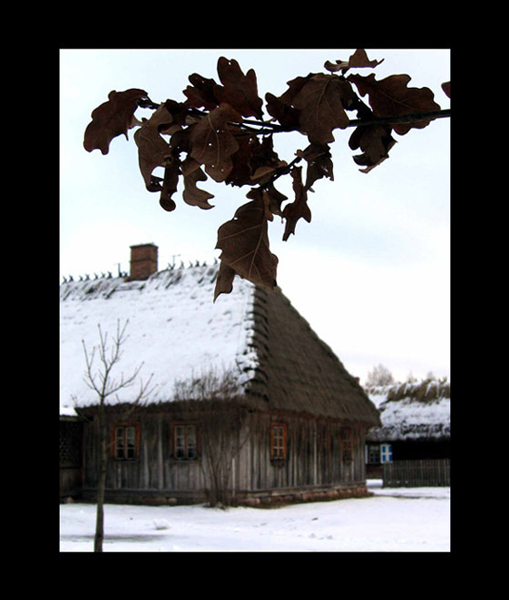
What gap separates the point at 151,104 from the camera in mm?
1399

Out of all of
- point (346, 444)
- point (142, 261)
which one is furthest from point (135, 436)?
point (346, 444)

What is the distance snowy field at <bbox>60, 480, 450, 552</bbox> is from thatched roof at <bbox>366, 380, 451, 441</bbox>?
12.0 metres

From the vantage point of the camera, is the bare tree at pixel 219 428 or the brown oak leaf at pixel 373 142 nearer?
the brown oak leaf at pixel 373 142

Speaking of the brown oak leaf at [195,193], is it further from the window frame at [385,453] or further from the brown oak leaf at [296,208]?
the window frame at [385,453]

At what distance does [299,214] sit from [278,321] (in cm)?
2344

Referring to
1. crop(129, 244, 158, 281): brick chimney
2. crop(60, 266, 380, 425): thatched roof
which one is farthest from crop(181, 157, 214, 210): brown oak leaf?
crop(129, 244, 158, 281): brick chimney

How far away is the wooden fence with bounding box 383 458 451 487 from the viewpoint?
31.1 meters

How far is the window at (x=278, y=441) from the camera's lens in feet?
69.5

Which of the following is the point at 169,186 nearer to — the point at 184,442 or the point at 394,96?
the point at 394,96

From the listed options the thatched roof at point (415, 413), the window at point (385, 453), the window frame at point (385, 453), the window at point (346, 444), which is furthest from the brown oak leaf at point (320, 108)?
the window at point (385, 453)

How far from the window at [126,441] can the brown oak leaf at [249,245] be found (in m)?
20.4

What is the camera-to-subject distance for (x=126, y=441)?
2130 cm

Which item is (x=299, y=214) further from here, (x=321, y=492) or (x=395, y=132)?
(x=321, y=492)

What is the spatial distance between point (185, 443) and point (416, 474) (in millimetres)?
13958
